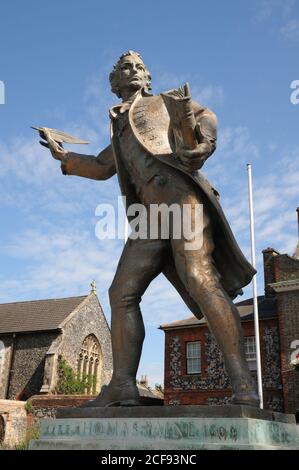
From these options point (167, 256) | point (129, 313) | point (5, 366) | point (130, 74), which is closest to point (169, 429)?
point (129, 313)

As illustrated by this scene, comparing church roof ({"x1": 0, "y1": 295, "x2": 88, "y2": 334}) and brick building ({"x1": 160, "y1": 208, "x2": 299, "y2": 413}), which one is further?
church roof ({"x1": 0, "y1": 295, "x2": 88, "y2": 334})

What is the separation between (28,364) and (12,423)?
7.35 m

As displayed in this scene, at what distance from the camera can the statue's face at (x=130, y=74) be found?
4414mm

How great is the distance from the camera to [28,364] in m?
36.0

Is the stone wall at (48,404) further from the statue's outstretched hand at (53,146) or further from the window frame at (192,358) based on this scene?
the statue's outstretched hand at (53,146)

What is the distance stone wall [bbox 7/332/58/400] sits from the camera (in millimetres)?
35562

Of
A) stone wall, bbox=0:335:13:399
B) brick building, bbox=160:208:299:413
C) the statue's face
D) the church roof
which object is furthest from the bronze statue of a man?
stone wall, bbox=0:335:13:399

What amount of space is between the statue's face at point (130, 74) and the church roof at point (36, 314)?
32610mm

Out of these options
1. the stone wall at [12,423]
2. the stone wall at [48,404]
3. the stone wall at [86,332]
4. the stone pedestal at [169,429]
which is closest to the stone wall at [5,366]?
the stone wall at [86,332]

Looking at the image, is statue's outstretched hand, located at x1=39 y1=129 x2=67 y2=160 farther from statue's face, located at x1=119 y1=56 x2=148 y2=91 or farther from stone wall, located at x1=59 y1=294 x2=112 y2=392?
stone wall, located at x1=59 y1=294 x2=112 y2=392

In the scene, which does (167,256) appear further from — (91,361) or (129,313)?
(91,361)

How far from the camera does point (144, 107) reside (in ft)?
13.7
